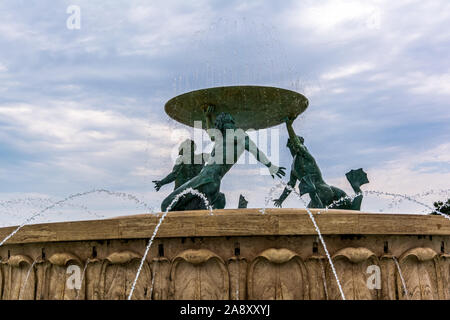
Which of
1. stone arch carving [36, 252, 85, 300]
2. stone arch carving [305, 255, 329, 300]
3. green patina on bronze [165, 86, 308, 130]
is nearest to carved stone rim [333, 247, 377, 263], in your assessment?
stone arch carving [305, 255, 329, 300]

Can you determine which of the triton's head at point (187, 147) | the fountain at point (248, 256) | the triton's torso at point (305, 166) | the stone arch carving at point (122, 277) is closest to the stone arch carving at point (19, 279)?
the fountain at point (248, 256)

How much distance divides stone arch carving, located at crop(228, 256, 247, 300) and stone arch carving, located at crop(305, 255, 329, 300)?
68 centimetres

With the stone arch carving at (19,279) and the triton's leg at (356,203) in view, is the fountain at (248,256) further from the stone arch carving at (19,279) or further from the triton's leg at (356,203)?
the triton's leg at (356,203)

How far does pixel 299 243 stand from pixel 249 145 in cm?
341

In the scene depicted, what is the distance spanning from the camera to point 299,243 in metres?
5.16

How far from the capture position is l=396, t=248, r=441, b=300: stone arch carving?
211 inches

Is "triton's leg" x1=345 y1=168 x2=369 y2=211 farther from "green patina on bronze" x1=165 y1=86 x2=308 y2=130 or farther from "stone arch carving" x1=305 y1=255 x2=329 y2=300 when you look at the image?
"stone arch carving" x1=305 y1=255 x2=329 y2=300

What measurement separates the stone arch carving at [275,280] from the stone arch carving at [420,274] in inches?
45.6

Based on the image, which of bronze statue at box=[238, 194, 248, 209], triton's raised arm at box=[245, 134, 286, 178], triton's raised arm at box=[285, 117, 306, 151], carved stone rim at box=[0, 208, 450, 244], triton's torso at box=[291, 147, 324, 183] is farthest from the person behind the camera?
triton's raised arm at box=[285, 117, 306, 151]

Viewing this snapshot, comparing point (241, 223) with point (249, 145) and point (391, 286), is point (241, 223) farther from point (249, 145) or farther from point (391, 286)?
point (249, 145)

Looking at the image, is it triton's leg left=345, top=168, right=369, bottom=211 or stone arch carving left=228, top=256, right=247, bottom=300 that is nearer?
stone arch carving left=228, top=256, right=247, bottom=300

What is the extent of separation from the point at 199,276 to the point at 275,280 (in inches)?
31.7

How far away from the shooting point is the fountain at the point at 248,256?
199 inches
